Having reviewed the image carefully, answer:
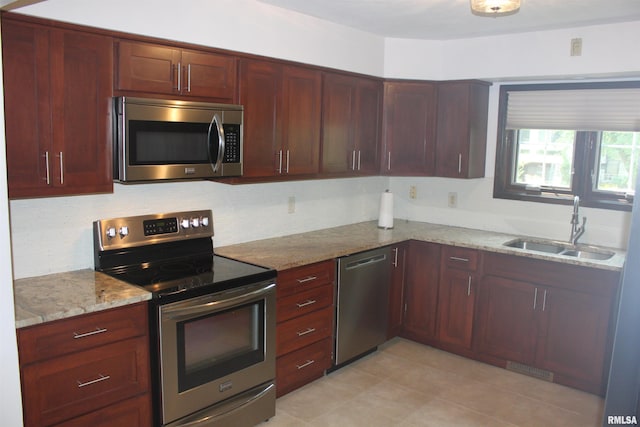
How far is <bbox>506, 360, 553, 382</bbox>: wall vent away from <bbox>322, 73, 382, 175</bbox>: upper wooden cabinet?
1.77 meters

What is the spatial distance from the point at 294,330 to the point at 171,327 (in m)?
0.96

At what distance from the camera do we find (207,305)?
2.66m

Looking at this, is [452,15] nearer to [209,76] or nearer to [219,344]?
[209,76]

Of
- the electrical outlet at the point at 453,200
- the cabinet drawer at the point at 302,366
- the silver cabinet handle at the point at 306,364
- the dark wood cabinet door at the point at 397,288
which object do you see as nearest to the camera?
the cabinet drawer at the point at 302,366

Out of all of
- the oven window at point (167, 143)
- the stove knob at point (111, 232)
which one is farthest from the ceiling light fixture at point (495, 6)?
the stove knob at point (111, 232)

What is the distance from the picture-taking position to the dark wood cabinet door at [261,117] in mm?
3176

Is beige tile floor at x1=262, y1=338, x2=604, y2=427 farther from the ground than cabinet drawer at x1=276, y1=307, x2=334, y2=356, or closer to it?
closer to it

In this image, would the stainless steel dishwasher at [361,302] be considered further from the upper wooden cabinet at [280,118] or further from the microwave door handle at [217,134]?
the microwave door handle at [217,134]

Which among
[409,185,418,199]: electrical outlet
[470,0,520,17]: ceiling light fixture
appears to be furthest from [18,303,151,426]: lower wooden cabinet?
[409,185,418,199]: electrical outlet

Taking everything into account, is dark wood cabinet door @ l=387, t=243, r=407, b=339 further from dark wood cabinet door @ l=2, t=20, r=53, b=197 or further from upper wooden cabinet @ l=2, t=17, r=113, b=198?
dark wood cabinet door @ l=2, t=20, r=53, b=197

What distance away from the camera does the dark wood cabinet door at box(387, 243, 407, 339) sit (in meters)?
4.10

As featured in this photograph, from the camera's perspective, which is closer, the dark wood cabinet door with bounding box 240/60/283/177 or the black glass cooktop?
the black glass cooktop

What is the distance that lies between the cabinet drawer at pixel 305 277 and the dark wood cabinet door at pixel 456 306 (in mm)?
1040

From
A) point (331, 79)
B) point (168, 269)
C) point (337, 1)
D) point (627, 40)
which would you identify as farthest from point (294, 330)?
point (627, 40)
